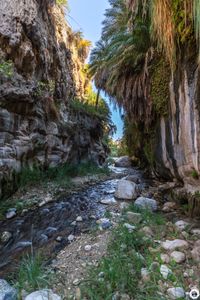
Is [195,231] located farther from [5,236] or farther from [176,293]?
Answer: [5,236]

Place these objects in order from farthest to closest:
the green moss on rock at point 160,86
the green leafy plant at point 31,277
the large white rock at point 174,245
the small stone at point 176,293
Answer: the green moss on rock at point 160,86
the large white rock at point 174,245
the green leafy plant at point 31,277
the small stone at point 176,293

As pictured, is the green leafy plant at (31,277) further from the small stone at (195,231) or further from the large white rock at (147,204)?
the large white rock at (147,204)

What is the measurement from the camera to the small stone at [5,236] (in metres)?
3.38

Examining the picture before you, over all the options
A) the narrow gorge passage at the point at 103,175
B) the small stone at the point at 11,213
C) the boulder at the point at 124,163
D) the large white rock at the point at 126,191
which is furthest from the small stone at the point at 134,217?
the boulder at the point at 124,163

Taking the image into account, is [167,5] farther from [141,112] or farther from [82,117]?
[82,117]

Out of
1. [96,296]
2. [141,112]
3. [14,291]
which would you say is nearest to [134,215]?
[96,296]

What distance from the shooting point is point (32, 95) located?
6270 mm

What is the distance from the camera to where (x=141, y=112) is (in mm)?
5922

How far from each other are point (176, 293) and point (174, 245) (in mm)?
750

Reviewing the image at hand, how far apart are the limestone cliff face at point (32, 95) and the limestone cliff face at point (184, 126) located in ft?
11.4

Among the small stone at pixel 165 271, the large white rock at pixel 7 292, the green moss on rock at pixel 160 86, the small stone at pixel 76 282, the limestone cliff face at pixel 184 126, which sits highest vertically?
the green moss on rock at pixel 160 86

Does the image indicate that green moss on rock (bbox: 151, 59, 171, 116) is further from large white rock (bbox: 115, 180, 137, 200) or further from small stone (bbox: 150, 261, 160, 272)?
small stone (bbox: 150, 261, 160, 272)

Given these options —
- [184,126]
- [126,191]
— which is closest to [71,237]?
[126,191]

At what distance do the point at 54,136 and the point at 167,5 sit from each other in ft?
16.9
